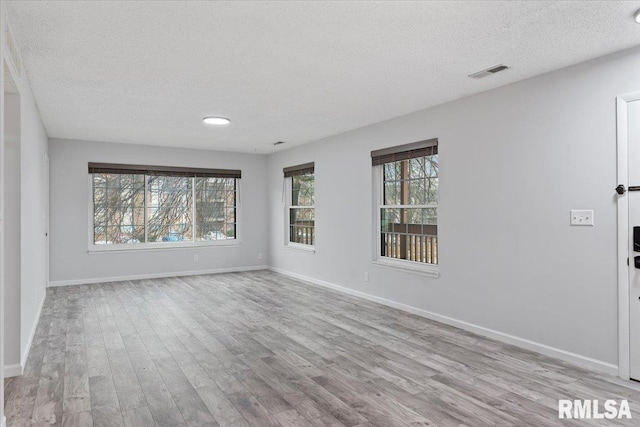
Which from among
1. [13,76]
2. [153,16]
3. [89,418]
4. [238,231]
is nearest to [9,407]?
[89,418]

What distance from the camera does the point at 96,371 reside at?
3123 mm

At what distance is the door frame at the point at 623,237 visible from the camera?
2957 millimetres

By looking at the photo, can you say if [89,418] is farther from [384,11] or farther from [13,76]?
[384,11]

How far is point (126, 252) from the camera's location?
7.07 meters

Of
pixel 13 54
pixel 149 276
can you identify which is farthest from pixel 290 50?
pixel 149 276

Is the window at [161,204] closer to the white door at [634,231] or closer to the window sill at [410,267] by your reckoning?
the window sill at [410,267]

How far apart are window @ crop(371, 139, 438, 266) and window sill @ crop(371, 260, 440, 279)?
0.04m

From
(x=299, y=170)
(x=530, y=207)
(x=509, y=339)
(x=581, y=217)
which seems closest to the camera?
(x=581, y=217)

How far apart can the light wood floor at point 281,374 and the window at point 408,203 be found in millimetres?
788

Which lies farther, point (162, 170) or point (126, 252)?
point (162, 170)

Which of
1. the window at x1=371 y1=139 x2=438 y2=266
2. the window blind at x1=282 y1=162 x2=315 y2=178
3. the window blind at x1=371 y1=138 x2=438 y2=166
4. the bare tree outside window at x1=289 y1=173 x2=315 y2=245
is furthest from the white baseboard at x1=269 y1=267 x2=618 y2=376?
the window blind at x1=282 y1=162 x2=315 y2=178

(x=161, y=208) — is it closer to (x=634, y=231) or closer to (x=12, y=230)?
(x=12, y=230)

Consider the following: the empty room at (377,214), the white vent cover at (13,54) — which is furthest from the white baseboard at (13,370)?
the white vent cover at (13,54)

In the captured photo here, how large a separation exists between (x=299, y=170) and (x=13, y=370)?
4.99 metres
